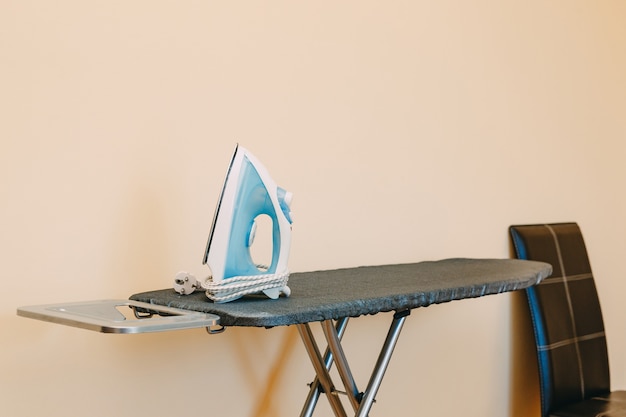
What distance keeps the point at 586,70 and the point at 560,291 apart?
0.86m

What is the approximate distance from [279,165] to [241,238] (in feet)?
1.56

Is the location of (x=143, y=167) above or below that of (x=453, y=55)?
below

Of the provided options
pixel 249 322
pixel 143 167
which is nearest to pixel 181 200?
pixel 143 167

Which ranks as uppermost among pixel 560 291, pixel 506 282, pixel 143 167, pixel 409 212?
pixel 143 167

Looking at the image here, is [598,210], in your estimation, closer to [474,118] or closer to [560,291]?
[560,291]

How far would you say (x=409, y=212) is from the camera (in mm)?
1857

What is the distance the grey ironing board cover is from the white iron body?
1.5 inches

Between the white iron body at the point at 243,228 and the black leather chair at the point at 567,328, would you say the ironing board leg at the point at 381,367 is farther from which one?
the black leather chair at the point at 567,328

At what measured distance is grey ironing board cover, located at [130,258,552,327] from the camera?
915mm

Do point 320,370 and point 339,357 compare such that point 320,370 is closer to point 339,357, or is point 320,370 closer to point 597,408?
point 339,357

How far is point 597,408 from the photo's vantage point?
205 centimetres

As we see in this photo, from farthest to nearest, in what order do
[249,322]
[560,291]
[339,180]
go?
[560,291] < [339,180] < [249,322]

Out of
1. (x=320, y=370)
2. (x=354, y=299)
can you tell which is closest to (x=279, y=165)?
(x=320, y=370)

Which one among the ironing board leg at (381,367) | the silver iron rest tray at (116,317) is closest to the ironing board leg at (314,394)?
the ironing board leg at (381,367)
